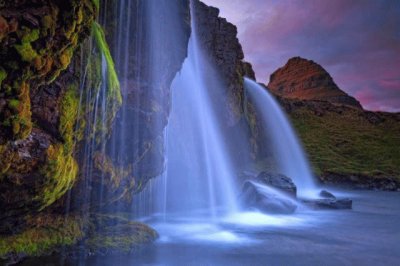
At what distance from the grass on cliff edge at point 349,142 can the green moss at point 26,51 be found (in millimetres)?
53257

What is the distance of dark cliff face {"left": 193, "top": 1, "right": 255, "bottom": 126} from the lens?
1321 inches

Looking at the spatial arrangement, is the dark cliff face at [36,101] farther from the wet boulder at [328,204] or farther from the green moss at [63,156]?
the wet boulder at [328,204]

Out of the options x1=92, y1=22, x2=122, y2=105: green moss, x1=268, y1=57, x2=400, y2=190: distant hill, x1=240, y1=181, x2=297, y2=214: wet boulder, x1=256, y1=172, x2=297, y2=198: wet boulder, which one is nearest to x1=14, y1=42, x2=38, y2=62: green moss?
x1=92, y1=22, x2=122, y2=105: green moss

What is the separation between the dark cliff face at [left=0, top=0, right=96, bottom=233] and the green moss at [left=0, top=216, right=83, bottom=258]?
1.52ft

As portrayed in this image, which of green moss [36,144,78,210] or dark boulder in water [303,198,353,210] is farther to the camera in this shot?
dark boulder in water [303,198,353,210]

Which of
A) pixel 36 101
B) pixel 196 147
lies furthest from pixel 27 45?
pixel 196 147

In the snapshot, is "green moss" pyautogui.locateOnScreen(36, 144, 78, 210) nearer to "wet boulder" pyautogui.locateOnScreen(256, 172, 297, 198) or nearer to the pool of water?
the pool of water

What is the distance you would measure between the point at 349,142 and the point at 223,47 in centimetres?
5600

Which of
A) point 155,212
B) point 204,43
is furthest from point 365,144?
point 155,212

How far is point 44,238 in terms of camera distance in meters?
10.4

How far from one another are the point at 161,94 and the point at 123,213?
608 centimetres

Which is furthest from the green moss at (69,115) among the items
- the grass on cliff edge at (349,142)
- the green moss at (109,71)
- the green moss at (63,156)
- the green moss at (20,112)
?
the grass on cliff edge at (349,142)

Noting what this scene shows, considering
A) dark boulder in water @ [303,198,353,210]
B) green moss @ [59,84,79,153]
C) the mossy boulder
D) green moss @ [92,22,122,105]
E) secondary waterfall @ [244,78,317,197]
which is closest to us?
the mossy boulder

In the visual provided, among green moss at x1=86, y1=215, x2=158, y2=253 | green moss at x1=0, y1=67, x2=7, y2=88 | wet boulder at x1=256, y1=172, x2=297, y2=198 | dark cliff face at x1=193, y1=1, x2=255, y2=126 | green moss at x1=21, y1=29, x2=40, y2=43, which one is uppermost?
dark cliff face at x1=193, y1=1, x2=255, y2=126
